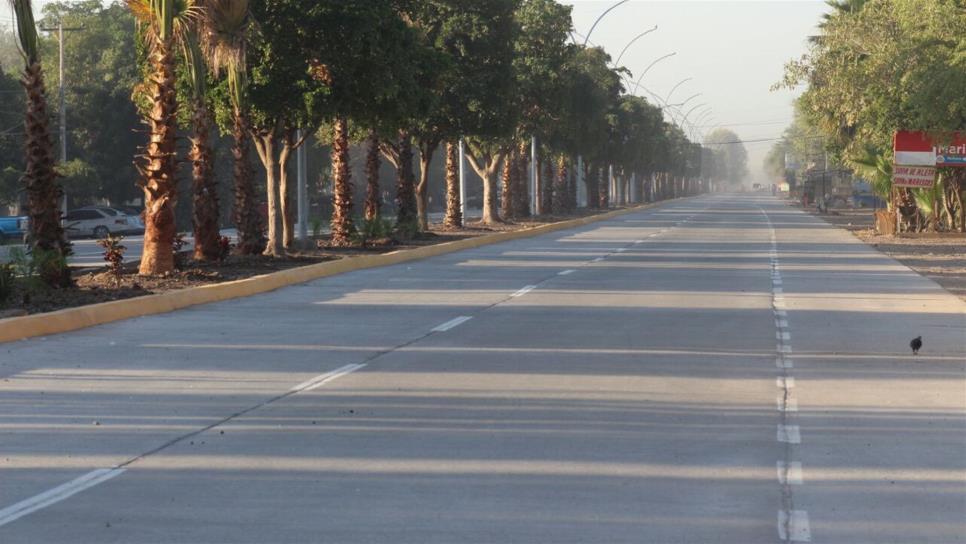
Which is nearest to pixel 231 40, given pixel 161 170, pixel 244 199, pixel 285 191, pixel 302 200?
pixel 161 170

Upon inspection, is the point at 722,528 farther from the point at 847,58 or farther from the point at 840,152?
the point at 840,152

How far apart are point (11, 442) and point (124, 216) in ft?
178

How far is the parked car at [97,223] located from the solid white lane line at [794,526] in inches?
2227

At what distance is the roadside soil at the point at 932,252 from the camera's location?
28.3 meters

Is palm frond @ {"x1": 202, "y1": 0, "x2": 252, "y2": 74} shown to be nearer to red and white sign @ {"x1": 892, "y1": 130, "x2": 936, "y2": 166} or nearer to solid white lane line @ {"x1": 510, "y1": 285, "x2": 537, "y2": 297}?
solid white lane line @ {"x1": 510, "y1": 285, "x2": 537, "y2": 297}

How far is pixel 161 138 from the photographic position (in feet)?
79.2

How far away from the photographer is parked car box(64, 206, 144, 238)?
6197 cm

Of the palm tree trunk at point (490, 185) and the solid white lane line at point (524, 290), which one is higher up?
the palm tree trunk at point (490, 185)

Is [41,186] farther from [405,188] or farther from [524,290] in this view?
[405,188]

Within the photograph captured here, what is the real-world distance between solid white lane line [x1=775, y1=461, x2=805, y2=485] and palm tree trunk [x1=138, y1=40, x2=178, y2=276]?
1667cm

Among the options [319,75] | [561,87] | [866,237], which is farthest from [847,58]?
[319,75]

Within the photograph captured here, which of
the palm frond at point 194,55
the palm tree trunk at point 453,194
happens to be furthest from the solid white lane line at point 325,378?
the palm tree trunk at point 453,194

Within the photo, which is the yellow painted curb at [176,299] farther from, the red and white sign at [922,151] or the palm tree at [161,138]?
the red and white sign at [922,151]

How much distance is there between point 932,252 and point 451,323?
2387 cm
